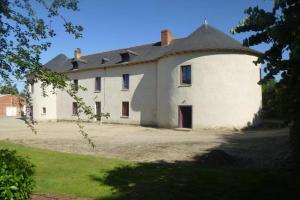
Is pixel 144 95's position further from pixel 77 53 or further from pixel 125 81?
pixel 77 53

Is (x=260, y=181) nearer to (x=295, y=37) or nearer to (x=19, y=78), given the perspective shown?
(x=295, y=37)

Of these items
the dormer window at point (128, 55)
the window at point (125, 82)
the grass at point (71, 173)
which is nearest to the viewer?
the grass at point (71, 173)

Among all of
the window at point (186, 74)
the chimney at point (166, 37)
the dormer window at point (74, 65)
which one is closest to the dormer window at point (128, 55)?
the chimney at point (166, 37)

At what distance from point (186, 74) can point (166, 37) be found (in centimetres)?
677

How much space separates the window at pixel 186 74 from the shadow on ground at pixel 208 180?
14206mm

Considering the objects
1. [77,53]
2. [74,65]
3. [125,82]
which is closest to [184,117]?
[125,82]

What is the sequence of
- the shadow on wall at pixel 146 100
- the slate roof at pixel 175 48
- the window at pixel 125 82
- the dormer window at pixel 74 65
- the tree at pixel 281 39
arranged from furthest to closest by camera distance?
the dormer window at pixel 74 65, the window at pixel 125 82, the shadow on wall at pixel 146 100, the slate roof at pixel 175 48, the tree at pixel 281 39

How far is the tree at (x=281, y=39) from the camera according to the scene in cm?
521

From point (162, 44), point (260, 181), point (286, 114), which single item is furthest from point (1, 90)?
point (162, 44)

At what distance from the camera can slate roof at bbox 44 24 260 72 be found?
25.7m

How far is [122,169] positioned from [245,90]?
56.9 feet

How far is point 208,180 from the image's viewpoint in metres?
9.03

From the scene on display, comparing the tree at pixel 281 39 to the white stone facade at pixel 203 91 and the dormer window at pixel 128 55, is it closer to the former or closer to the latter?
the white stone facade at pixel 203 91

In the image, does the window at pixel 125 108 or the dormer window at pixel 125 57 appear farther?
the dormer window at pixel 125 57
